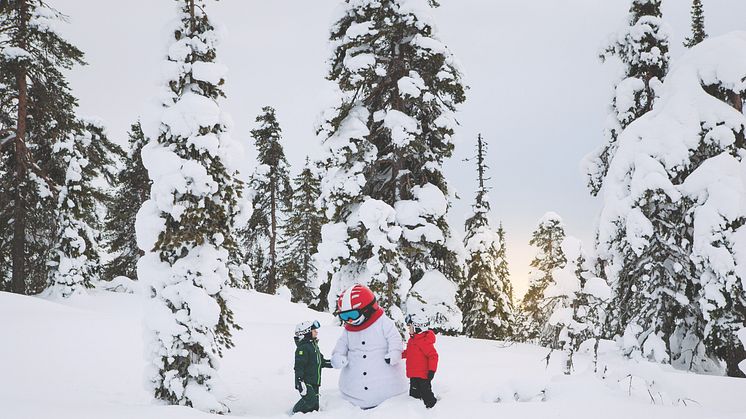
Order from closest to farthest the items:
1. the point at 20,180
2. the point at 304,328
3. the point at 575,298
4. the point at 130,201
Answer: the point at 304,328 → the point at 575,298 → the point at 20,180 → the point at 130,201

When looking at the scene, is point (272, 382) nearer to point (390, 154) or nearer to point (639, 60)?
point (390, 154)

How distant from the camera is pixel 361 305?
23.2ft

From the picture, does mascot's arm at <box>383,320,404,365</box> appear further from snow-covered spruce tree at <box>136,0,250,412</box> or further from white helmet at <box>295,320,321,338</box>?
snow-covered spruce tree at <box>136,0,250,412</box>

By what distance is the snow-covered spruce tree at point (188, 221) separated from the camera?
23.5ft

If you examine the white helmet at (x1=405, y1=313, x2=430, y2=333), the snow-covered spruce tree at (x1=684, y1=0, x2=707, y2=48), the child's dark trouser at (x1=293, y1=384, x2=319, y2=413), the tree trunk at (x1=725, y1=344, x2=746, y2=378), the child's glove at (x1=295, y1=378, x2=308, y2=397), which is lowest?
the child's dark trouser at (x1=293, y1=384, x2=319, y2=413)

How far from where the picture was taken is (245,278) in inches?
1113

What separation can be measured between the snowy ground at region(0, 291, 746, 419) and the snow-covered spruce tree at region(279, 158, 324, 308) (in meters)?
16.8

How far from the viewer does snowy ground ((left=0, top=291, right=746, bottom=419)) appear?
216 inches

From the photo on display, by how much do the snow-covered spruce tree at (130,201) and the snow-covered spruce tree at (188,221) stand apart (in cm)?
1802

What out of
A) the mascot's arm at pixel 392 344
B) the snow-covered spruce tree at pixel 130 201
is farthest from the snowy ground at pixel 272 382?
the snow-covered spruce tree at pixel 130 201

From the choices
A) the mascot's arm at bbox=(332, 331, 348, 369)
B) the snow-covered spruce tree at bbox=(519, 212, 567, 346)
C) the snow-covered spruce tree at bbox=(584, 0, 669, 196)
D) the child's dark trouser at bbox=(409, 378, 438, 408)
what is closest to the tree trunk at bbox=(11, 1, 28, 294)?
the mascot's arm at bbox=(332, 331, 348, 369)

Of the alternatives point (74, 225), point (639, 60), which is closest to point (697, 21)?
point (639, 60)

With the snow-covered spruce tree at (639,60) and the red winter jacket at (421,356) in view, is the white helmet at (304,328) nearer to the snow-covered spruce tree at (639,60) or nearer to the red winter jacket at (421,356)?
the red winter jacket at (421,356)

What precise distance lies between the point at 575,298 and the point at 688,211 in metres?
6.56
